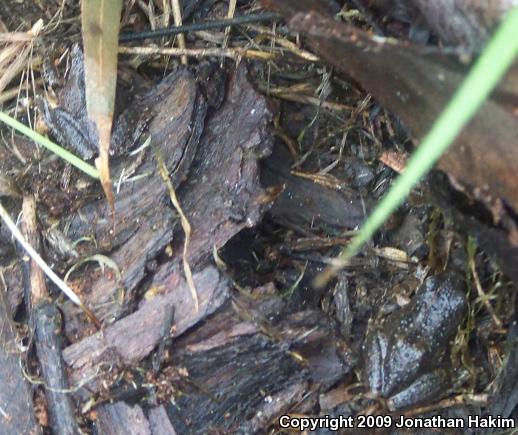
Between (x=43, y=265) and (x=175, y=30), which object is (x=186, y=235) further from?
(x=175, y=30)

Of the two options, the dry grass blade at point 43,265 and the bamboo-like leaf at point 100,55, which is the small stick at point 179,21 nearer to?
the bamboo-like leaf at point 100,55

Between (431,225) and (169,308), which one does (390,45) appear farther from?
(169,308)

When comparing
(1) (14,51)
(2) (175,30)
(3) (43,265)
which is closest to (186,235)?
(3) (43,265)

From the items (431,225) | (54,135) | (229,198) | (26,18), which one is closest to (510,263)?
(431,225)

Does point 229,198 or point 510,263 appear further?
point 229,198

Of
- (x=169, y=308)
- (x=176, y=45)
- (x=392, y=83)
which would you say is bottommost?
(x=169, y=308)
